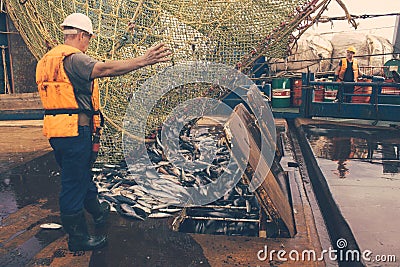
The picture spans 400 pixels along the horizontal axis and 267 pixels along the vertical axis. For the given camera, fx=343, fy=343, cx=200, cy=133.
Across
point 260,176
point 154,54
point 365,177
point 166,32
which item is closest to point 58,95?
point 154,54

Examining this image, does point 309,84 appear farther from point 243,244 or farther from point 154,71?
point 243,244

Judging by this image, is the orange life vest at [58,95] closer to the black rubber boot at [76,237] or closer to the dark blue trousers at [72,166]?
the dark blue trousers at [72,166]

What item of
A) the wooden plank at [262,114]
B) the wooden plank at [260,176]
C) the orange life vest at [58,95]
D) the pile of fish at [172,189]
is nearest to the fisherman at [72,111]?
the orange life vest at [58,95]

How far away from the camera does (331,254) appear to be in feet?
11.8

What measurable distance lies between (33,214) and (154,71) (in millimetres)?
2984

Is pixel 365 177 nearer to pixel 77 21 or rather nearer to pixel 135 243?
pixel 135 243

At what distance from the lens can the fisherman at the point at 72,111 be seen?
3340 mm

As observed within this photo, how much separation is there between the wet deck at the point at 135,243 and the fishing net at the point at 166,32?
189cm

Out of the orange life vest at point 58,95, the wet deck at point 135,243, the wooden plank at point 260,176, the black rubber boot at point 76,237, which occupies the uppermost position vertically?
the orange life vest at point 58,95

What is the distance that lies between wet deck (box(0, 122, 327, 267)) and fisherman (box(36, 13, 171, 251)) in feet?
0.79

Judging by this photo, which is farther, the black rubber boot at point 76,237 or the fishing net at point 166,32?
the fishing net at point 166,32

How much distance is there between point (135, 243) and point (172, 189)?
144cm

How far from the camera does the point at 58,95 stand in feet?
11.2

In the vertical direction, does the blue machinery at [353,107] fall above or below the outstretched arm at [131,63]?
below
